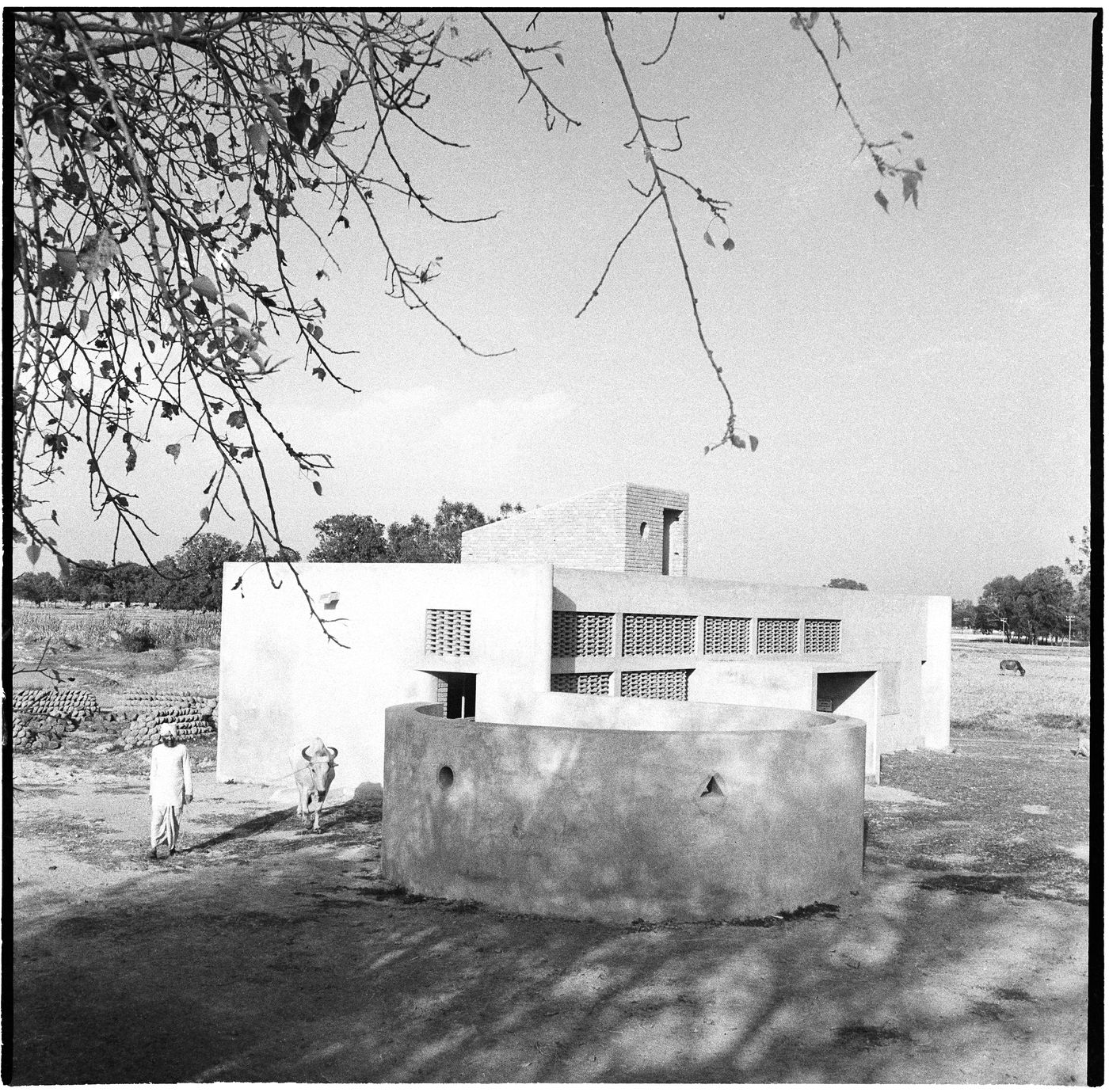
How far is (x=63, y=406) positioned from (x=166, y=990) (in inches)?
140

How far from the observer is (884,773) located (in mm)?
16609

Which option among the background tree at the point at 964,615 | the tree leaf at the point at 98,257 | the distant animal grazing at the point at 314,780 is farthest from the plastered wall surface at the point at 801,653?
the background tree at the point at 964,615

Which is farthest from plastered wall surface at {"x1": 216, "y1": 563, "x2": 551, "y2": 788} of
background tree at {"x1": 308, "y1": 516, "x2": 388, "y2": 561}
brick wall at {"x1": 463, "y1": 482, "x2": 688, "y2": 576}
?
background tree at {"x1": 308, "y1": 516, "x2": 388, "y2": 561}

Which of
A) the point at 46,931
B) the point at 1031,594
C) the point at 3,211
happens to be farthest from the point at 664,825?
the point at 1031,594

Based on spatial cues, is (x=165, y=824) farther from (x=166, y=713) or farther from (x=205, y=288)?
(x=166, y=713)

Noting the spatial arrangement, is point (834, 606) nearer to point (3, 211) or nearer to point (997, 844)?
point (997, 844)

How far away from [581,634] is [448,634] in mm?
1797

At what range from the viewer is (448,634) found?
14.6 metres

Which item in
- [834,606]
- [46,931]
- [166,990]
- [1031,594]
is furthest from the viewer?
[1031,594]

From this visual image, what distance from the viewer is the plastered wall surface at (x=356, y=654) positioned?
537 inches

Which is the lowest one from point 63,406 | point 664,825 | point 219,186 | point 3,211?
point 664,825

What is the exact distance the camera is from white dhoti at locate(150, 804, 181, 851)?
1010 centimetres

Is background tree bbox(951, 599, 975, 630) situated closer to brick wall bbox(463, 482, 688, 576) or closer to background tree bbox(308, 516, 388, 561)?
background tree bbox(308, 516, 388, 561)

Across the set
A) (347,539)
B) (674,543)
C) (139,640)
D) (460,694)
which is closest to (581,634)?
(460,694)
